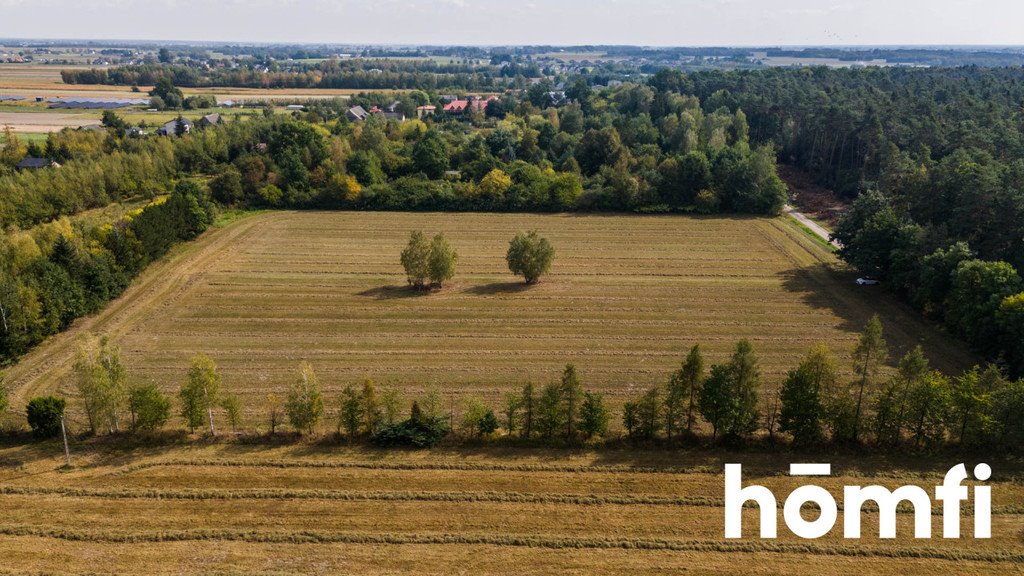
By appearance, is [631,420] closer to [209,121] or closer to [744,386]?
[744,386]

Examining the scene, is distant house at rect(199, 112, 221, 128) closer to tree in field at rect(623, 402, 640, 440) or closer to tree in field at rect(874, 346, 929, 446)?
tree in field at rect(623, 402, 640, 440)

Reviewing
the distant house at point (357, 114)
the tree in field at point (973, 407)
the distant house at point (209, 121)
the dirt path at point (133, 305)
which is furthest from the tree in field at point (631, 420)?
the distant house at point (357, 114)

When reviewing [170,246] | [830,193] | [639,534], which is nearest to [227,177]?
[170,246]

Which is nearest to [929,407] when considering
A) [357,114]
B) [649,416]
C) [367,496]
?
[649,416]

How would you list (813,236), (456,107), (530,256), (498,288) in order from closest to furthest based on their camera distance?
(530,256), (498,288), (813,236), (456,107)

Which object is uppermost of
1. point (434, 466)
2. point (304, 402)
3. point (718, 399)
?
point (304, 402)

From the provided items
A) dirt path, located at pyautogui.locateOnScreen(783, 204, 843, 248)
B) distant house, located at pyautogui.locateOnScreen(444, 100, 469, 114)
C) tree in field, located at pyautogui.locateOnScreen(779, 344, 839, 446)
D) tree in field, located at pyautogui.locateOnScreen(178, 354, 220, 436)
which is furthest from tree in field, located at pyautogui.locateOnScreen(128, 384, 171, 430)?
distant house, located at pyautogui.locateOnScreen(444, 100, 469, 114)

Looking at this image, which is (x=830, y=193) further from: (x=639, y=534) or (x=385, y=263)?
(x=639, y=534)
